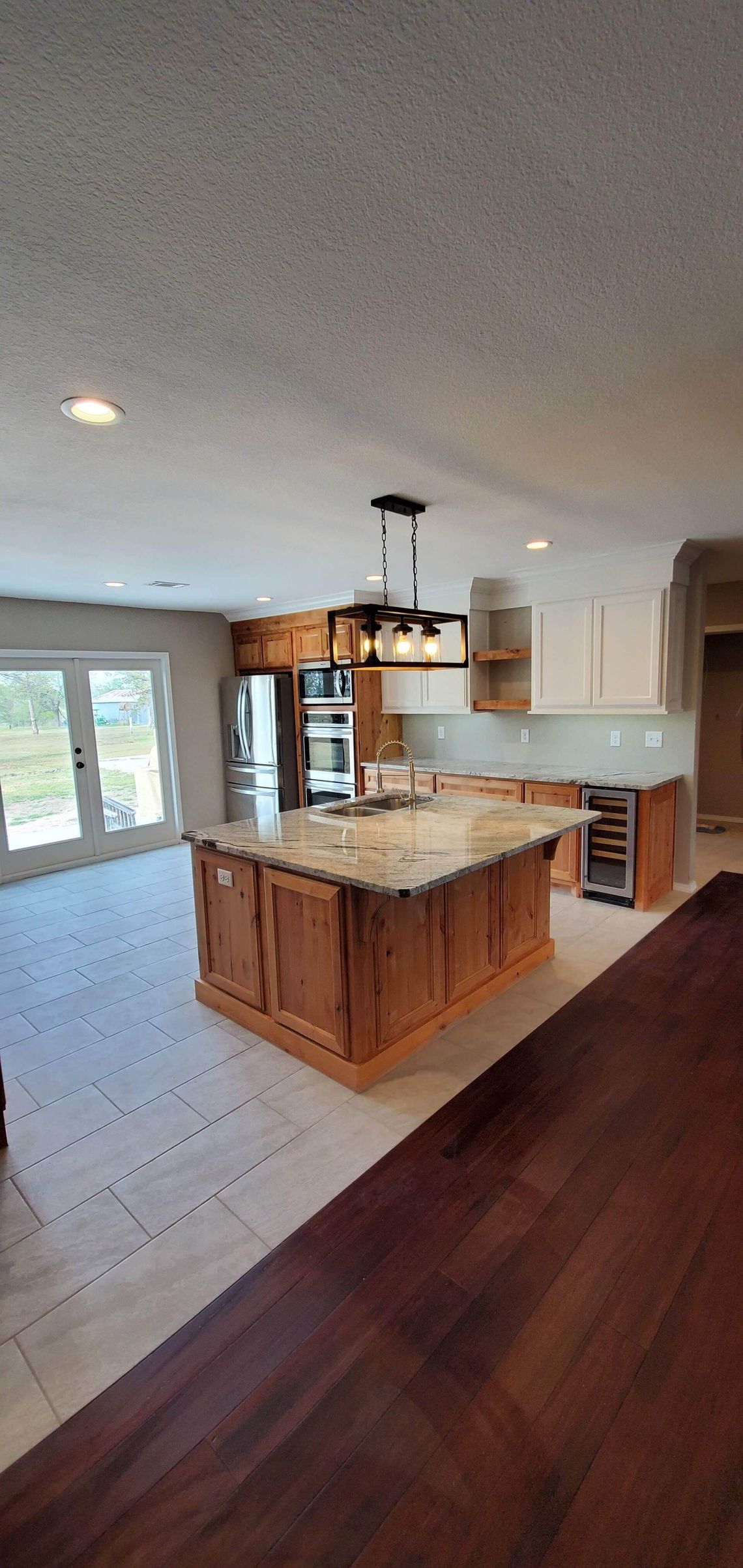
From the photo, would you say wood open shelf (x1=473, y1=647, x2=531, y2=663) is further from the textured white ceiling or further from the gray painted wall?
the gray painted wall

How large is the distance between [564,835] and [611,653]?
4.25 ft

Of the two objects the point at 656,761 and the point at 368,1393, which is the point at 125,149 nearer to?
the point at 368,1393

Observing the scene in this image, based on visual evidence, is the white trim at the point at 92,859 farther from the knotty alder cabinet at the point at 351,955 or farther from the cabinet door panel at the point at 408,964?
the cabinet door panel at the point at 408,964

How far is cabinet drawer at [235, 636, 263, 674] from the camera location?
6684mm

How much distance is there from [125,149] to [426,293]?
65cm

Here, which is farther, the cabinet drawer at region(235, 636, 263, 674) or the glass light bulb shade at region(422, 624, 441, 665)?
the cabinet drawer at region(235, 636, 263, 674)

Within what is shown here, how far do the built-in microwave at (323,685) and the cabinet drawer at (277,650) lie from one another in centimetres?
26

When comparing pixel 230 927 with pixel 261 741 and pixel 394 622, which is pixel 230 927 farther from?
pixel 261 741

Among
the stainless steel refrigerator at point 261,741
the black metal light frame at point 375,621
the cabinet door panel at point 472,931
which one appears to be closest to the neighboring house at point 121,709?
the stainless steel refrigerator at point 261,741

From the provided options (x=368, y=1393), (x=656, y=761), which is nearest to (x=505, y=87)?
(x=368, y=1393)

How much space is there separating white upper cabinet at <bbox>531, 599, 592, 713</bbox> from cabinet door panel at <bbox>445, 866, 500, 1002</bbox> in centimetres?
202

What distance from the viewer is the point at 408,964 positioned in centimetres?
274

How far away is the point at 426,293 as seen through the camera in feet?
4.63

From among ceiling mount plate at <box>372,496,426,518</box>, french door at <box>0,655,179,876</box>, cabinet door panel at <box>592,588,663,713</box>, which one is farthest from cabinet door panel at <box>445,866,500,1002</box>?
french door at <box>0,655,179,876</box>
